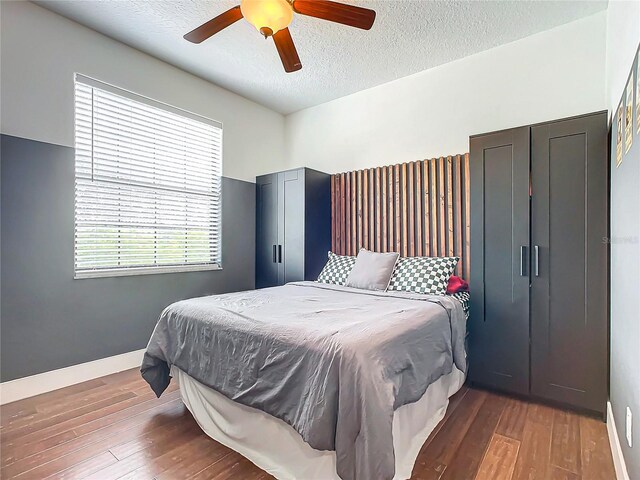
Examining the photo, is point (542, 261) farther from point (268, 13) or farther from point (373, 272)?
point (268, 13)

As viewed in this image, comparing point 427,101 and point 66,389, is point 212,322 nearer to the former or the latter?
point 66,389

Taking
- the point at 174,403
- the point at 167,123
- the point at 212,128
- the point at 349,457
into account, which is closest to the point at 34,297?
the point at 174,403

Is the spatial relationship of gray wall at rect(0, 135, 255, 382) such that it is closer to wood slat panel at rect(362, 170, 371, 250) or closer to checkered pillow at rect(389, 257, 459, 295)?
wood slat panel at rect(362, 170, 371, 250)

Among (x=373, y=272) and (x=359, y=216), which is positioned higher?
(x=359, y=216)

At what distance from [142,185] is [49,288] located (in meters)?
1.19

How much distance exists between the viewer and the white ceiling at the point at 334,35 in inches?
99.4

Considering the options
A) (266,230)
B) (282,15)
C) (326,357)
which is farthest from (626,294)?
(266,230)

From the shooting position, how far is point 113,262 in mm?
3033

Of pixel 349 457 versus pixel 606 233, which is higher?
pixel 606 233

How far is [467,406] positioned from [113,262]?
3.23m

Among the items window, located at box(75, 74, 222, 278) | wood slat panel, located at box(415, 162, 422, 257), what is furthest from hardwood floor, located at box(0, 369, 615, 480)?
wood slat panel, located at box(415, 162, 422, 257)

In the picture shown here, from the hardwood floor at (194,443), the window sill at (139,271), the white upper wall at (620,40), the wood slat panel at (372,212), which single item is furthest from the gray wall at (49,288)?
the white upper wall at (620,40)

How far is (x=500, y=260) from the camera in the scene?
2.56 metres

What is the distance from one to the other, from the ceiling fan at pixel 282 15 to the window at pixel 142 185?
1386 millimetres
